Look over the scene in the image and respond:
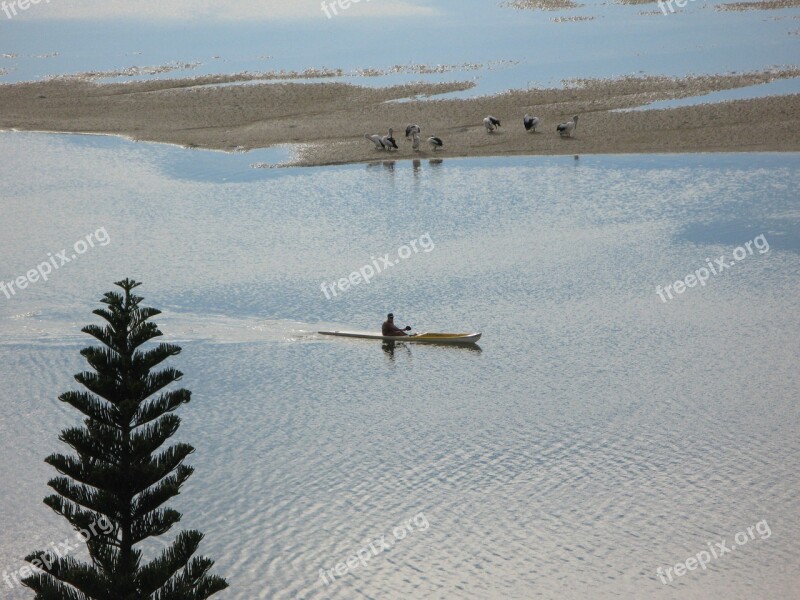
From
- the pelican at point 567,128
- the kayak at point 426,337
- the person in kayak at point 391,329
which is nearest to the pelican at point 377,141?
the pelican at point 567,128

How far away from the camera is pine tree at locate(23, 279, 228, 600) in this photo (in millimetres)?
14039

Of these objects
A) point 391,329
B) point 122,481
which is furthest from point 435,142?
point 122,481

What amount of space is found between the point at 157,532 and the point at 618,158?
32361mm

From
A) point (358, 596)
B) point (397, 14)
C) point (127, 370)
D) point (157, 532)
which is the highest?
point (397, 14)

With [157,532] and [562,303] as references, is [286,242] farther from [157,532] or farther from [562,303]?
[157,532]

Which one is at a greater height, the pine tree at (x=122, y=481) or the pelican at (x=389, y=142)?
the pelican at (x=389, y=142)

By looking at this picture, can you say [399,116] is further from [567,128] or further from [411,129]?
[567,128]

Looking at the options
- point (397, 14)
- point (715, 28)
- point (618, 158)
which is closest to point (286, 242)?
point (618, 158)

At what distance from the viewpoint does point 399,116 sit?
50.1 metres

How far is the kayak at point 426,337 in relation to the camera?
26.0 metres

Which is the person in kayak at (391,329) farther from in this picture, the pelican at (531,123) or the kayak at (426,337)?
the pelican at (531,123)

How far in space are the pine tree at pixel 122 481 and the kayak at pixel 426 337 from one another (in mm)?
12042

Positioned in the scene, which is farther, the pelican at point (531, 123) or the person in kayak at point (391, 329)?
the pelican at point (531, 123)

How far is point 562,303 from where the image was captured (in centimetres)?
2856
